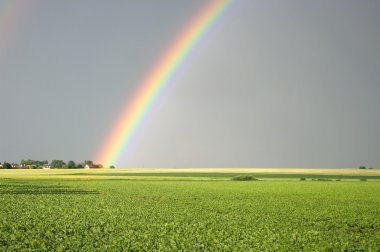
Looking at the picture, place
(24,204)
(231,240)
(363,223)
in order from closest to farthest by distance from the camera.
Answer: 1. (231,240)
2. (363,223)
3. (24,204)

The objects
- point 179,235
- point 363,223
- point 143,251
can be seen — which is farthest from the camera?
point 363,223

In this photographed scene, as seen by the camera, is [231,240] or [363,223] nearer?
[231,240]

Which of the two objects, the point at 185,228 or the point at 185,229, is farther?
the point at 185,228

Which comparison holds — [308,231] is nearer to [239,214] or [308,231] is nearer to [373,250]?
[373,250]

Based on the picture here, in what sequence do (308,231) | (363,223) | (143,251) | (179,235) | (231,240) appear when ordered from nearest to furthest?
(143,251), (231,240), (179,235), (308,231), (363,223)

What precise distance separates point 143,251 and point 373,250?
32.7 feet

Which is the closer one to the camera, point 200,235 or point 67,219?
point 200,235

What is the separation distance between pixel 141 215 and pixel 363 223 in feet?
48.7

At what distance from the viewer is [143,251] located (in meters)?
19.1

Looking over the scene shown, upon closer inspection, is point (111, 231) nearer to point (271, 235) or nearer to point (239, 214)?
point (271, 235)

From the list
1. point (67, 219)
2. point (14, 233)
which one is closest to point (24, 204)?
point (67, 219)

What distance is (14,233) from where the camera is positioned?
22844mm

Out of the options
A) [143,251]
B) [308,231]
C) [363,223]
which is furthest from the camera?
[363,223]

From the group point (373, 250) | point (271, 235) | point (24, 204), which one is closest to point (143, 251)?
point (271, 235)
